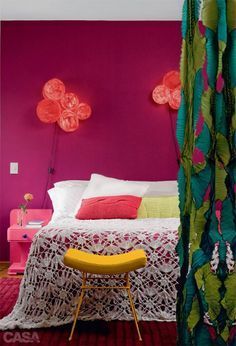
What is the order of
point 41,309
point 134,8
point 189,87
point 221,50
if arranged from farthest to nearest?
point 134,8 → point 41,309 → point 189,87 → point 221,50

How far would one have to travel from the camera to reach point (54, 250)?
10.3 feet

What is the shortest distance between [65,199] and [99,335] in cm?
194

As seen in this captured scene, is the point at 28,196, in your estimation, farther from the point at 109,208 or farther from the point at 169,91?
the point at 169,91

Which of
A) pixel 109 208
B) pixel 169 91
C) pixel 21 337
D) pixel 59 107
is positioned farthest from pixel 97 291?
pixel 169 91

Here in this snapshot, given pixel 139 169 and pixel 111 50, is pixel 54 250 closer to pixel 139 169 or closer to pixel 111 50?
pixel 139 169

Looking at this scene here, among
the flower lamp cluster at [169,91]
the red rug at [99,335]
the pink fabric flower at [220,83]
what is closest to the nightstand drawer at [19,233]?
the red rug at [99,335]

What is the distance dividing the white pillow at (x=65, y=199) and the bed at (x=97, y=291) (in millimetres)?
1279

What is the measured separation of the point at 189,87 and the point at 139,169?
3.56m

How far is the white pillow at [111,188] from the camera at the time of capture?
445cm

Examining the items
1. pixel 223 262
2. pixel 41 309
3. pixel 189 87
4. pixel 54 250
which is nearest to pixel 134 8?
pixel 54 250

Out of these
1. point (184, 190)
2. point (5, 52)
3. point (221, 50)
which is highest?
point (5, 52)

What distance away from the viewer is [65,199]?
183 inches

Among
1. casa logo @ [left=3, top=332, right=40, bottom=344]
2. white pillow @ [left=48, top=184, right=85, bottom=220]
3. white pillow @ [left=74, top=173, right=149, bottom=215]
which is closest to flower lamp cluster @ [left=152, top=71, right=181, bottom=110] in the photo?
white pillow @ [left=74, top=173, right=149, bottom=215]

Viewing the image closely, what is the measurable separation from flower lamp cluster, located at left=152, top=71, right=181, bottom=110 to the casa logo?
2.78m
